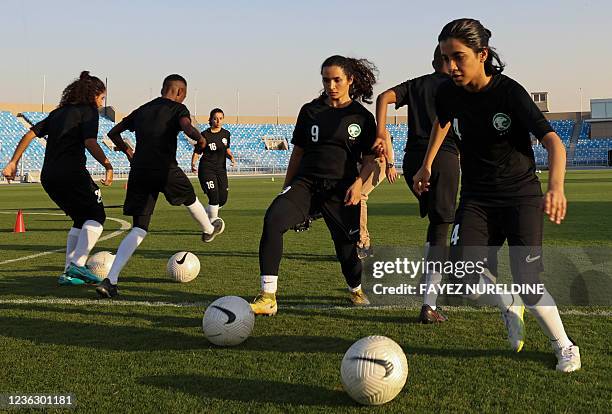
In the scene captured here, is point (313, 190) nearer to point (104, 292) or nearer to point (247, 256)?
point (104, 292)

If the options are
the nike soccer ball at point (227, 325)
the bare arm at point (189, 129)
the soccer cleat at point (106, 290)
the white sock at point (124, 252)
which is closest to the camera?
the nike soccer ball at point (227, 325)

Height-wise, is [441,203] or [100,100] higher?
[100,100]

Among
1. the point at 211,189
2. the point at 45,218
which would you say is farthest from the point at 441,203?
the point at 45,218

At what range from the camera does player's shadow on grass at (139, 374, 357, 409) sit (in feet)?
12.0

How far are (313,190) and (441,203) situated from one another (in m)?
1.08

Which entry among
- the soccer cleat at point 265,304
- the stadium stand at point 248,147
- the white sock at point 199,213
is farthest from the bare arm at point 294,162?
the stadium stand at point 248,147

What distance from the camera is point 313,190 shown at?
5.87 metres

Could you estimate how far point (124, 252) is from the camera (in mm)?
6738

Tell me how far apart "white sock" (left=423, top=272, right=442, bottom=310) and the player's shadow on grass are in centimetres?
190

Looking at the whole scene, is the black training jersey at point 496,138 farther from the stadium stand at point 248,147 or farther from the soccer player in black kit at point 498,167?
the stadium stand at point 248,147

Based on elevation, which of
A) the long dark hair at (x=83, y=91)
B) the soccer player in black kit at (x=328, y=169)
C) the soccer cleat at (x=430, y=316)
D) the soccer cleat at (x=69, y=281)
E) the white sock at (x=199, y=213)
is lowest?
the soccer cleat at (x=69, y=281)

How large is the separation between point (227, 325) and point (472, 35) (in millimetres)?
2448

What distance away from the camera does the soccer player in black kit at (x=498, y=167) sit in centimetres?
409

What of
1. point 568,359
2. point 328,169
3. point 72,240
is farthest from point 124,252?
point 568,359
